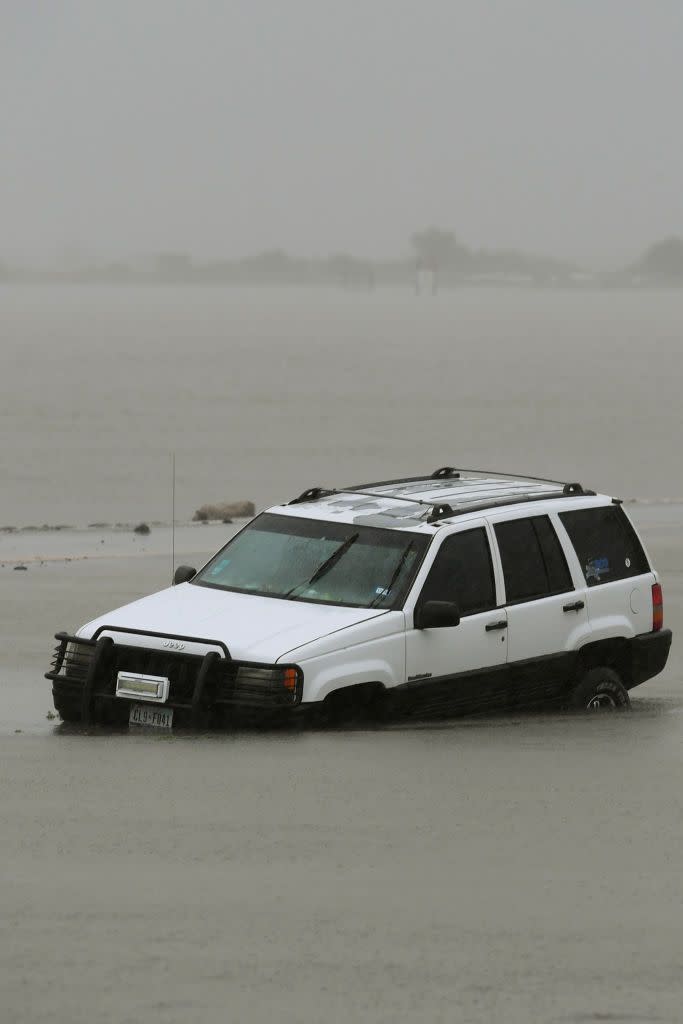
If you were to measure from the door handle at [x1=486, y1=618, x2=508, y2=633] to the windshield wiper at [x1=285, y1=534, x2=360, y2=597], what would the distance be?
3.21ft

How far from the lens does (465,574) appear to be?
990 cm

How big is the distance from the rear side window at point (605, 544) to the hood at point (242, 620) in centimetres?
180

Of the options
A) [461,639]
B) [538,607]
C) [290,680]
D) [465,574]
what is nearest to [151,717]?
[290,680]

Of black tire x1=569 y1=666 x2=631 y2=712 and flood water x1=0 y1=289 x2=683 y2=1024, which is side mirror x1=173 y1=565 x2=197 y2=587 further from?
black tire x1=569 y1=666 x2=631 y2=712

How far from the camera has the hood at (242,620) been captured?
899cm

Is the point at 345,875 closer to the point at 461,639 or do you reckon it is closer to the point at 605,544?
the point at 461,639

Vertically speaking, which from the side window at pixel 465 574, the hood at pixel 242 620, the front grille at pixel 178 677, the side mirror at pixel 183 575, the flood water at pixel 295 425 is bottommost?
the flood water at pixel 295 425

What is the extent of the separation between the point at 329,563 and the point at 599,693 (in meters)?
2.03

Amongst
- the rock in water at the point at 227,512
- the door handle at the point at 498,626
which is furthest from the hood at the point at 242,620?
the rock in water at the point at 227,512

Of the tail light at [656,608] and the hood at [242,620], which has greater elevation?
the hood at [242,620]

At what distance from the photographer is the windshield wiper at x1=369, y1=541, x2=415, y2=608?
31.3ft

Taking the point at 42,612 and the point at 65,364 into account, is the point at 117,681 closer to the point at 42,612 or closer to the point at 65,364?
the point at 42,612

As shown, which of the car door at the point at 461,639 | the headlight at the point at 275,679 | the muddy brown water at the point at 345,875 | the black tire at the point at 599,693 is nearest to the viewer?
the muddy brown water at the point at 345,875

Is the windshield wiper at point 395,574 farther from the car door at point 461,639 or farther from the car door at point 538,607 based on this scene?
the car door at point 538,607
